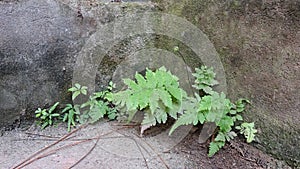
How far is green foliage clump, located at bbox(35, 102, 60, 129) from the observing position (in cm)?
175

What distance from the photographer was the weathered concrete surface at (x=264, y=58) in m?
1.38

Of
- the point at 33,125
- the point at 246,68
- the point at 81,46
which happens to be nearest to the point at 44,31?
the point at 81,46

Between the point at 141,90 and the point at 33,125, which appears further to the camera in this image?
the point at 33,125

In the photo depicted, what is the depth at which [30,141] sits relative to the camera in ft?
5.46

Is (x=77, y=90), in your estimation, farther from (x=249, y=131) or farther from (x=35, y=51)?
(x=249, y=131)

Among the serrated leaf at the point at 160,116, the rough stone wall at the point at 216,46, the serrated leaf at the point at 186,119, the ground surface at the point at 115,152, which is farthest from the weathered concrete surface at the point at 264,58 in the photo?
the serrated leaf at the point at 160,116

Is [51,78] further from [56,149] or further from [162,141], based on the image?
[162,141]

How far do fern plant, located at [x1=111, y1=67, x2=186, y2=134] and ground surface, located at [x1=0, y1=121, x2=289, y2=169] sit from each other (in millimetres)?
148

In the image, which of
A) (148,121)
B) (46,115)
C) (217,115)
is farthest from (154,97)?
(46,115)

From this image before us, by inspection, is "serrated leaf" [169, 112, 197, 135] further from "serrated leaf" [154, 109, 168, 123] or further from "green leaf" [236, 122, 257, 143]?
"green leaf" [236, 122, 257, 143]

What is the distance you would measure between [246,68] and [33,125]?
3.86 ft

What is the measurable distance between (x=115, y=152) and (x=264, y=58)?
83 centimetres

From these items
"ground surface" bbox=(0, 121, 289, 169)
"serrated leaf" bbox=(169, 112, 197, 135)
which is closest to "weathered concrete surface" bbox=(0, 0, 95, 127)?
"ground surface" bbox=(0, 121, 289, 169)

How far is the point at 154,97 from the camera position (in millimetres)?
1477
